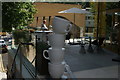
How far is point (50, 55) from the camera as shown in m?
2.84

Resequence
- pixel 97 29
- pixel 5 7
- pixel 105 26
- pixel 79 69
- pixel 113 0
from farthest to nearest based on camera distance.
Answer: pixel 5 7, pixel 97 29, pixel 105 26, pixel 113 0, pixel 79 69

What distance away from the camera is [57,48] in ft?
9.28

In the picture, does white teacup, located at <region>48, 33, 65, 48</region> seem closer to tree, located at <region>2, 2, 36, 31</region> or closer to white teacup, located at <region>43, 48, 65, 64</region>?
white teacup, located at <region>43, 48, 65, 64</region>

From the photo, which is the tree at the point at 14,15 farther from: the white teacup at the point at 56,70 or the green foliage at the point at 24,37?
the white teacup at the point at 56,70

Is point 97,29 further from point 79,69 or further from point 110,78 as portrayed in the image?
point 110,78

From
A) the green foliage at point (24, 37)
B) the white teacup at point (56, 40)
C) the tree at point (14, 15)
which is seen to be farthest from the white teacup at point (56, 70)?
the tree at point (14, 15)

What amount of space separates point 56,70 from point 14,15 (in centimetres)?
898

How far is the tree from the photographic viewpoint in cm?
1084

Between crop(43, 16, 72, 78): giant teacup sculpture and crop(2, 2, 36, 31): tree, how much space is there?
8.77 meters

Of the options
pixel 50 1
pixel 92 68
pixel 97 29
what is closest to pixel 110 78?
pixel 92 68

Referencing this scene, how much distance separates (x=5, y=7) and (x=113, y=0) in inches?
282

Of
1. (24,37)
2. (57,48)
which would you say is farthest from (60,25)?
(24,37)

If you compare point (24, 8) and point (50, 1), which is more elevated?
point (50, 1)

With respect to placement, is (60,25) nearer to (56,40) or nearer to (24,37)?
(56,40)
